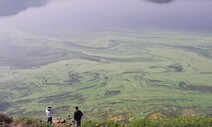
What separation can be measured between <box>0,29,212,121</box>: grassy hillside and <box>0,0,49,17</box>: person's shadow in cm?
1699

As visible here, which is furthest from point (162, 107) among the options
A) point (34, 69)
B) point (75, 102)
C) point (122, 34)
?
point (122, 34)

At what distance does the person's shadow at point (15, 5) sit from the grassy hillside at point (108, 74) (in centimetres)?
1699

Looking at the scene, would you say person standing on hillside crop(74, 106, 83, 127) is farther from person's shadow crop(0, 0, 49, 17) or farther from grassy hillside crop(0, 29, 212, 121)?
person's shadow crop(0, 0, 49, 17)

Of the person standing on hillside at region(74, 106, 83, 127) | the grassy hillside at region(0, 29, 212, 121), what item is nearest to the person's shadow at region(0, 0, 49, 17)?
the grassy hillside at region(0, 29, 212, 121)

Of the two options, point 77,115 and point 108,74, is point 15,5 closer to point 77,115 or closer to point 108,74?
point 108,74

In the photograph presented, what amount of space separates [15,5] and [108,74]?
38756 mm

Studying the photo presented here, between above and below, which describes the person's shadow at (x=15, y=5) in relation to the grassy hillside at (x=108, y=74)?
above

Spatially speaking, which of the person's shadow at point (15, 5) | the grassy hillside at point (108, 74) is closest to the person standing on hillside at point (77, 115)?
the grassy hillside at point (108, 74)

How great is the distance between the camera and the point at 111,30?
Result: 40.8 meters

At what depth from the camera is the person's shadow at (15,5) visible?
180 feet

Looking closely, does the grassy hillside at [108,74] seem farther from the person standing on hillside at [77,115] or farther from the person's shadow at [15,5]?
the person's shadow at [15,5]

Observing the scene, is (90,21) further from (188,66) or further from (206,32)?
(188,66)

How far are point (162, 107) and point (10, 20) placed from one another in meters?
34.3

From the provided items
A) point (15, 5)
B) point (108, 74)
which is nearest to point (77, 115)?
point (108, 74)
